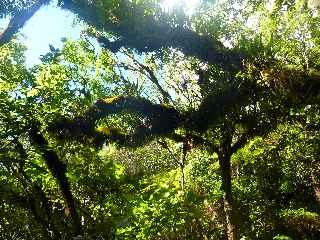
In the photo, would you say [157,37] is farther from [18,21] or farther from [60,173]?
[60,173]

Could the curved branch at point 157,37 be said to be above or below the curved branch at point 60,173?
above

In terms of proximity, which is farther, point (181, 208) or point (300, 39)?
point (300, 39)

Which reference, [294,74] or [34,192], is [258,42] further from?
[34,192]

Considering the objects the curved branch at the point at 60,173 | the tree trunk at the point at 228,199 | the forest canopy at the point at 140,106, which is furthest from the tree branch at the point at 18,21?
the tree trunk at the point at 228,199

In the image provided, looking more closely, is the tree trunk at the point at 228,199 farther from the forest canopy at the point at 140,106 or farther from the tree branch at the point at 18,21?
the tree branch at the point at 18,21

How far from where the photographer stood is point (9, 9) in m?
5.15

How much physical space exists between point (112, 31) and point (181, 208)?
4793 mm

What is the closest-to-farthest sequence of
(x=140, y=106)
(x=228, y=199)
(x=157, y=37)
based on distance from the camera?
1. (x=157, y=37)
2. (x=140, y=106)
3. (x=228, y=199)

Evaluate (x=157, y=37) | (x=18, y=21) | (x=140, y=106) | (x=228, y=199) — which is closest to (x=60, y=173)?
(x=140, y=106)

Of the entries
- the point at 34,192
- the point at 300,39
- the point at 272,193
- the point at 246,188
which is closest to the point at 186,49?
the point at 300,39

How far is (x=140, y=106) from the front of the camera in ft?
34.2

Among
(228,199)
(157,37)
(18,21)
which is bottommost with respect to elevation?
(228,199)

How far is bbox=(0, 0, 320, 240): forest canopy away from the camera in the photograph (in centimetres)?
828

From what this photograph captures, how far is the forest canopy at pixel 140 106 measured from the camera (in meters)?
8.28
